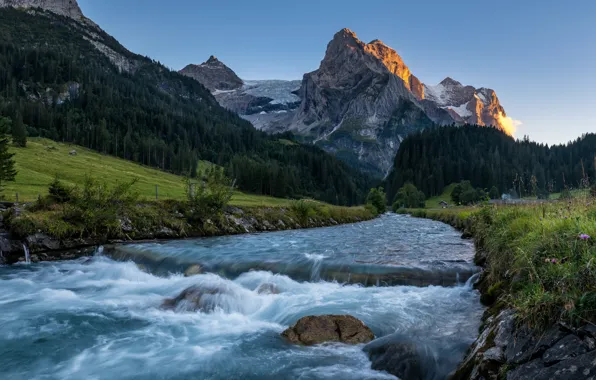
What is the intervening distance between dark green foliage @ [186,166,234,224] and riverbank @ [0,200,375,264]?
484 mm

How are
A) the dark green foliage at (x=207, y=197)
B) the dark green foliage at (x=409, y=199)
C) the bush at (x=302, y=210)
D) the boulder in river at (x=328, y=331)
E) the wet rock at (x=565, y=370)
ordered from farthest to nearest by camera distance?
1. the dark green foliage at (x=409, y=199)
2. the bush at (x=302, y=210)
3. the dark green foliage at (x=207, y=197)
4. the boulder in river at (x=328, y=331)
5. the wet rock at (x=565, y=370)

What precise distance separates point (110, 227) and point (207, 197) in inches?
413

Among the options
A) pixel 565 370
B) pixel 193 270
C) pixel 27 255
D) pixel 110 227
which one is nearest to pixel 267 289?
pixel 193 270

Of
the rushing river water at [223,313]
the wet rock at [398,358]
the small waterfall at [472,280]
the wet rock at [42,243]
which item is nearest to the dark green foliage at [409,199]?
the rushing river water at [223,313]

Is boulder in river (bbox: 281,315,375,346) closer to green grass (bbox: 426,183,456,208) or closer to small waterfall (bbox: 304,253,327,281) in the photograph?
small waterfall (bbox: 304,253,327,281)

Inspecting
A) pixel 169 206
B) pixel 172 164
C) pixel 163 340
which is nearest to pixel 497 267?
pixel 163 340

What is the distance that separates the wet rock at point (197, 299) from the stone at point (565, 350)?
13039 mm

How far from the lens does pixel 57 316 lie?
15289 millimetres

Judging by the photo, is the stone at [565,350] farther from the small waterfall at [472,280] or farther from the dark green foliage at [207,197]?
the dark green foliage at [207,197]

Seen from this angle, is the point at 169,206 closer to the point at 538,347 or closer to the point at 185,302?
the point at 185,302

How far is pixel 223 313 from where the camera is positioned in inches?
602

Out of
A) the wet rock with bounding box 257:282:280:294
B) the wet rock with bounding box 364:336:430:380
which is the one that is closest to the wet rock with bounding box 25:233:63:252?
the wet rock with bounding box 257:282:280:294

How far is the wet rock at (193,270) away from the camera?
21.6 meters

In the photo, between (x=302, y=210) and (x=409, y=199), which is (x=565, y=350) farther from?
(x=409, y=199)
